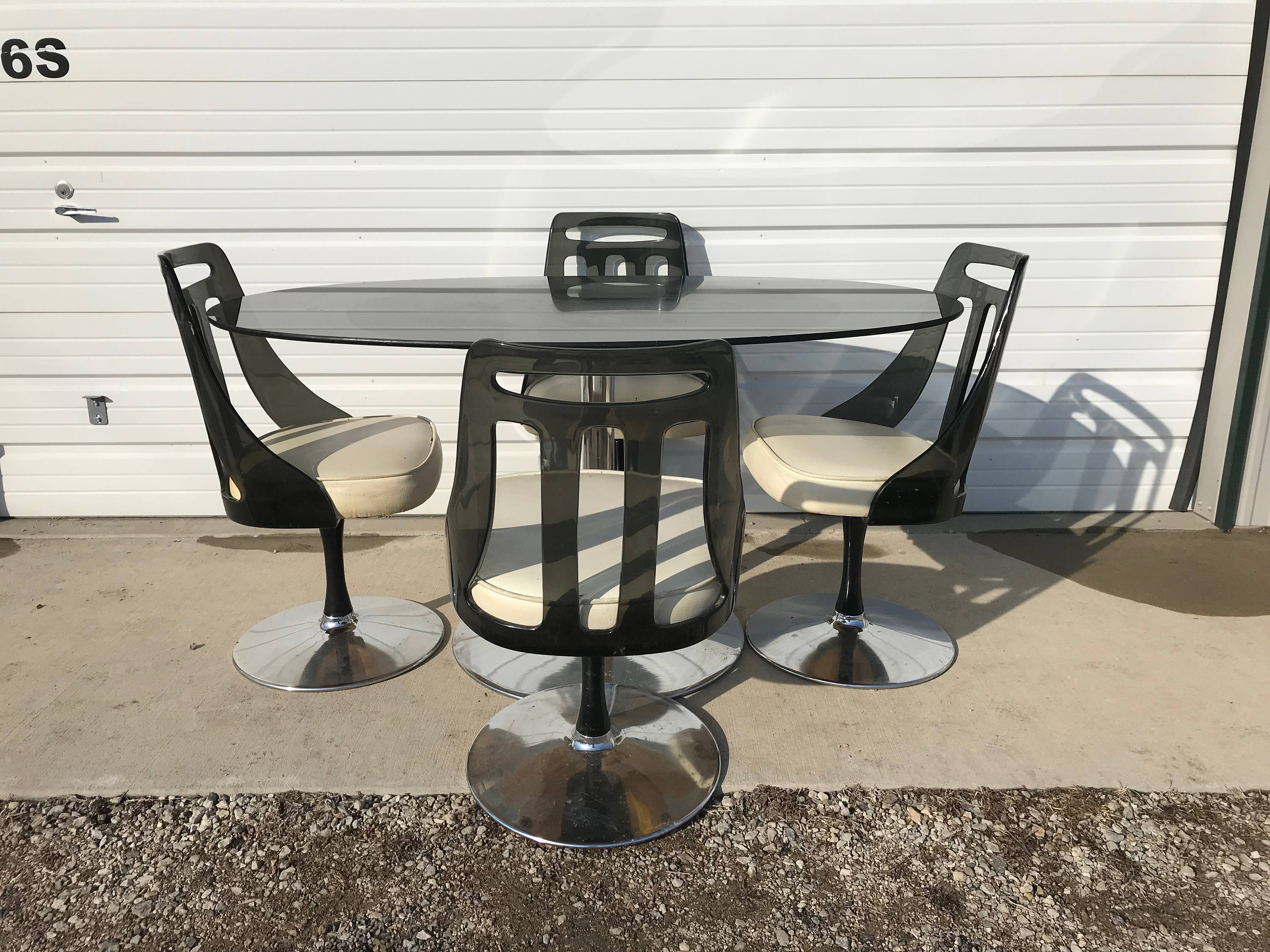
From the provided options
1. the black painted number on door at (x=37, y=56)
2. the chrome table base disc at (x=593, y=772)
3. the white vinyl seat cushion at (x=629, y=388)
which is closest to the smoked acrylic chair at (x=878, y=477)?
the white vinyl seat cushion at (x=629, y=388)

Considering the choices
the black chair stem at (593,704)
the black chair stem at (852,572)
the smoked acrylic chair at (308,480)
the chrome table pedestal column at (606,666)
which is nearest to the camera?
the black chair stem at (593,704)

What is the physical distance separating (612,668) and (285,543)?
1.53 m

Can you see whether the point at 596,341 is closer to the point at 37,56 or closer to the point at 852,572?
the point at 852,572

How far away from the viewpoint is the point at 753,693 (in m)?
2.40

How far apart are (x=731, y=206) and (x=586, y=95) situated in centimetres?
63

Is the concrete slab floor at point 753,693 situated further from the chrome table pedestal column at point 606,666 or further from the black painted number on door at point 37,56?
the black painted number on door at point 37,56

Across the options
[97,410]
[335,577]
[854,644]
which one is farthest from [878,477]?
[97,410]

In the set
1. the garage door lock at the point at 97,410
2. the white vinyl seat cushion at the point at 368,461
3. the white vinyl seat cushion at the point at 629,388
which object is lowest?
the garage door lock at the point at 97,410

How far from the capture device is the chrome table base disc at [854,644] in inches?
97.0

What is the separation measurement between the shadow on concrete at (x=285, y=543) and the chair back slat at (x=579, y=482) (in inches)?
73.2

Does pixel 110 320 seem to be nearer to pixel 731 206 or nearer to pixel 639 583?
pixel 731 206

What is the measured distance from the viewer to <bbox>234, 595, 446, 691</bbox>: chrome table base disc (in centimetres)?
245

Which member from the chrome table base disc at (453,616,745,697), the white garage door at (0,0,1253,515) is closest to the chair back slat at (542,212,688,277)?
the white garage door at (0,0,1253,515)

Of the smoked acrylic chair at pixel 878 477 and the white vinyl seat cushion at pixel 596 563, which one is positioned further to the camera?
→ the smoked acrylic chair at pixel 878 477
